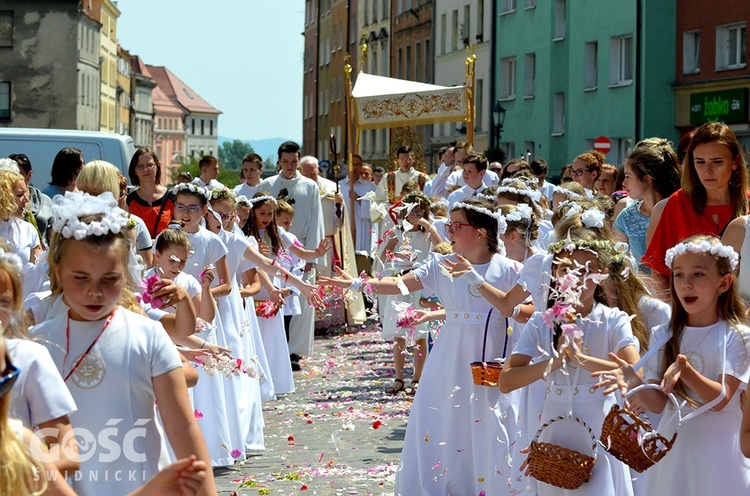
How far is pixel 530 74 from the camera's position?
48.9m

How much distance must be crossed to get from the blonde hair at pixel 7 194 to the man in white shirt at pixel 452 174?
9711 mm

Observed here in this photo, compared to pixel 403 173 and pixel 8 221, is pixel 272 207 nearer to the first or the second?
pixel 8 221

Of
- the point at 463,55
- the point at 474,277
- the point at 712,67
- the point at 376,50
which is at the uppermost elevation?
the point at 376,50

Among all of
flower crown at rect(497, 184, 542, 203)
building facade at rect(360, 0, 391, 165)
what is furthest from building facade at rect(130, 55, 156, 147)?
flower crown at rect(497, 184, 542, 203)

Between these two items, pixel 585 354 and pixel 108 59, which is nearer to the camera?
pixel 585 354

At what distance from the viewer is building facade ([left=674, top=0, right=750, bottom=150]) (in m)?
35.2

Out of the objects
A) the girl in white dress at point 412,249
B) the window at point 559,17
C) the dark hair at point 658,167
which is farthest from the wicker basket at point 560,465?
the window at point 559,17

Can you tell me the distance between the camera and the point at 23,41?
68875mm

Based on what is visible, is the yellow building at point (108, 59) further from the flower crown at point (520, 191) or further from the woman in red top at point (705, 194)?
the woman in red top at point (705, 194)

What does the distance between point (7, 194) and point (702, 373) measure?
4.70 m

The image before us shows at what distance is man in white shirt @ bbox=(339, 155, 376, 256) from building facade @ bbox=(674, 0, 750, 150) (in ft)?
45.9

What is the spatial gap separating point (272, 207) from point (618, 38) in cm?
2961

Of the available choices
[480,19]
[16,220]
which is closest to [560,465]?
[16,220]

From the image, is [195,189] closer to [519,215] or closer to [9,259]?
[519,215]
